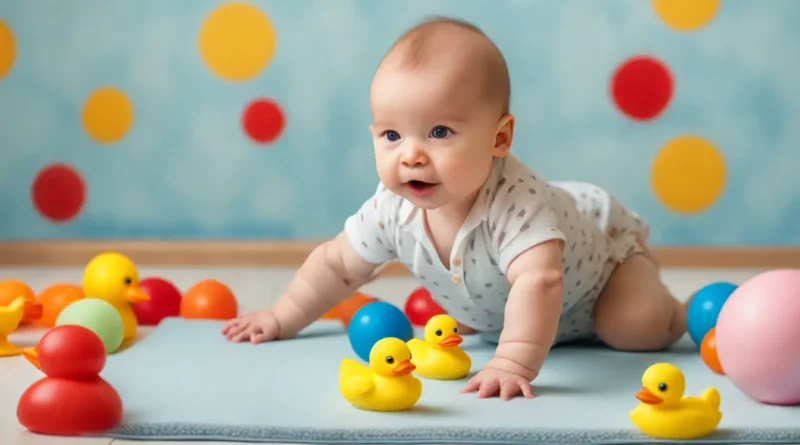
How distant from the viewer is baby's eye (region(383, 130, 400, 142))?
1137 millimetres

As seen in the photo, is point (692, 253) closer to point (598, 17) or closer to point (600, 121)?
point (600, 121)

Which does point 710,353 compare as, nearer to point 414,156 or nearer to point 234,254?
point 414,156

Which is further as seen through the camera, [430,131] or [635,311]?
[635,311]

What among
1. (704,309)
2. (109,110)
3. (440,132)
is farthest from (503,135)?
(109,110)

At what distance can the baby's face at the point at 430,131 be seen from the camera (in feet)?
3.63

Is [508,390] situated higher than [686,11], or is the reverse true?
[686,11]

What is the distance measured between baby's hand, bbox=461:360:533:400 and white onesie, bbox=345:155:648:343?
0.47ft

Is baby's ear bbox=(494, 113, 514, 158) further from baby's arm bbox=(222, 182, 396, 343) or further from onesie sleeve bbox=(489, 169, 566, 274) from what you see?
baby's arm bbox=(222, 182, 396, 343)

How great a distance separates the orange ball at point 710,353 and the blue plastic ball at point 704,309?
0.09 m

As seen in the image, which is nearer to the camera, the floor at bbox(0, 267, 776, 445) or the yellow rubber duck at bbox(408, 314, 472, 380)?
the yellow rubber duck at bbox(408, 314, 472, 380)

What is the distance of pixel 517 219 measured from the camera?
1.20 metres

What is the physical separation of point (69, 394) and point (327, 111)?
1404 mm

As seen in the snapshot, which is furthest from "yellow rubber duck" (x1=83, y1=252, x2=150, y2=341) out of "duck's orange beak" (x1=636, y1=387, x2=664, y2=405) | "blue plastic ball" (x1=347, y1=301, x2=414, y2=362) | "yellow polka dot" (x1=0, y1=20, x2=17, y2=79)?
"yellow polka dot" (x1=0, y1=20, x2=17, y2=79)

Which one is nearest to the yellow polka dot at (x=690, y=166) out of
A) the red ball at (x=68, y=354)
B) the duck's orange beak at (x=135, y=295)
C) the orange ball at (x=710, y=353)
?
the orange ball at (x=710, y=353)
